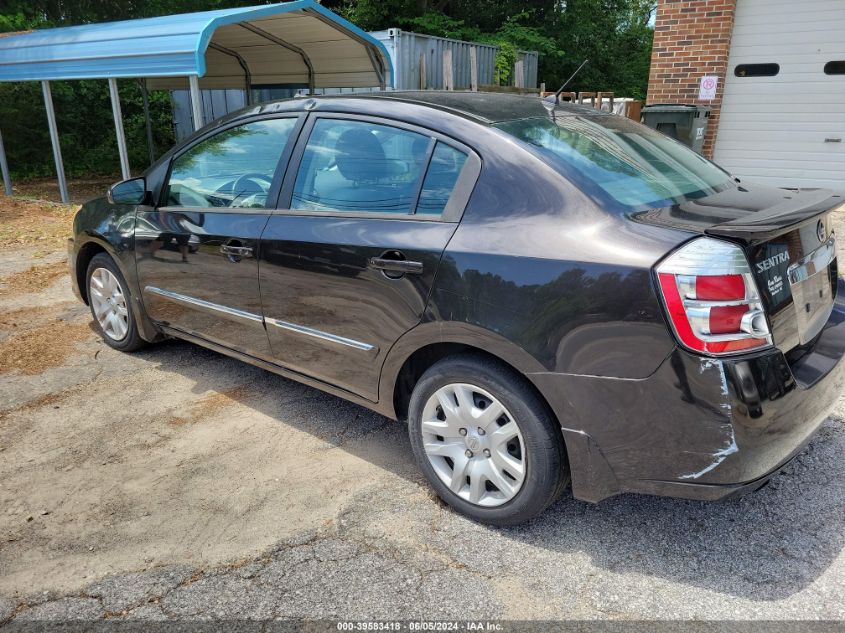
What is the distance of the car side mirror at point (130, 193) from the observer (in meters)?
4.12

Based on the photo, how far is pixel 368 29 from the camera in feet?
66.5

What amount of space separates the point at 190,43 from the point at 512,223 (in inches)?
251

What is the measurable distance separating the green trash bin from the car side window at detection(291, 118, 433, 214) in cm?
683

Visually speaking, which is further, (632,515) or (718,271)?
(632,515)

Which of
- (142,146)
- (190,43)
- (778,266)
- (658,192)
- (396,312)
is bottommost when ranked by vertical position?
(142,146)

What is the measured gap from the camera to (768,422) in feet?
7.14

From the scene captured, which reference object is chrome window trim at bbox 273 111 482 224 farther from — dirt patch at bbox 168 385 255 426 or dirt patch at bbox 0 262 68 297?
dirt patch at bbox 0 262 68 297

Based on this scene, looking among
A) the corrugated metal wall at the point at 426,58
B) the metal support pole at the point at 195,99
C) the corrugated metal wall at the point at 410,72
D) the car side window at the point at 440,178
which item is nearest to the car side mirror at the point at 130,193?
the car side window at the point at 440,178

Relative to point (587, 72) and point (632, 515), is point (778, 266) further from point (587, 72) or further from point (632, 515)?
point (587, 72)

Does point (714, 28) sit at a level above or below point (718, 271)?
above

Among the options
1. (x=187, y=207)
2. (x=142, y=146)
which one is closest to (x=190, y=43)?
(x=187, y=207)

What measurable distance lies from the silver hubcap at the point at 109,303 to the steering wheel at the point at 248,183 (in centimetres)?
142

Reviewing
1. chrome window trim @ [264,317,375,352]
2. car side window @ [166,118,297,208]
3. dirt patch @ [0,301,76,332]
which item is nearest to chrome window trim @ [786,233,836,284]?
chrome window trim @ [264,317,375,352]

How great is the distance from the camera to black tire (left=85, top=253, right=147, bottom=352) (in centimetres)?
439
